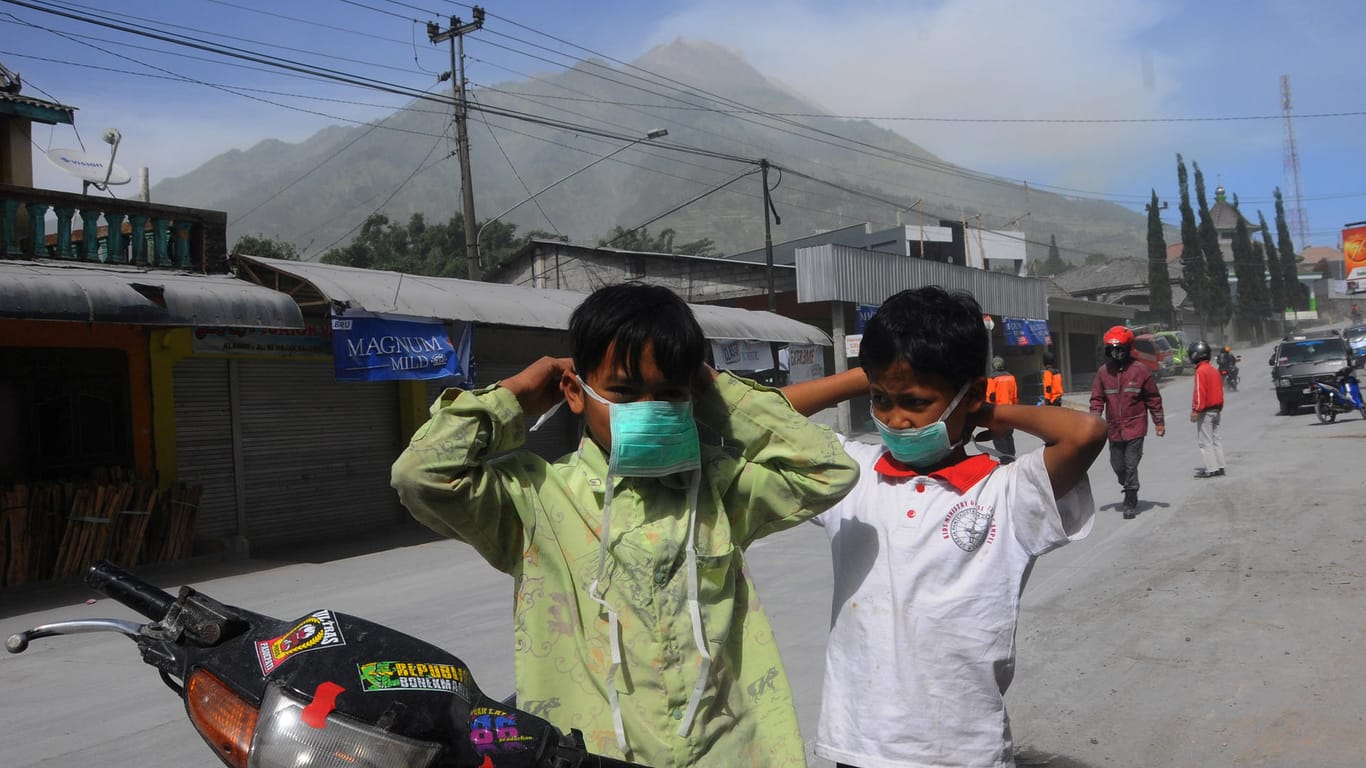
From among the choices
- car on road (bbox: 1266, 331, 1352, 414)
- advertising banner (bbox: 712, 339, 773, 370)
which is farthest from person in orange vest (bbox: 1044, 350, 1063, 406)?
car on road (bbox: 1266, 331, 1352, 414)

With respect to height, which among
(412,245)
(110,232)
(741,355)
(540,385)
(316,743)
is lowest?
(316,743)

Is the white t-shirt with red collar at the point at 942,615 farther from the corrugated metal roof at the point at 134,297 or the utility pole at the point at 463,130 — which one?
the utility pole at the point at 463,130

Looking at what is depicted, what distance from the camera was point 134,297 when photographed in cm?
923

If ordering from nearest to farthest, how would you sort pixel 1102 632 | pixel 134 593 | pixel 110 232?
pixel 134 593
pixel 1102 632
pixel 110 232

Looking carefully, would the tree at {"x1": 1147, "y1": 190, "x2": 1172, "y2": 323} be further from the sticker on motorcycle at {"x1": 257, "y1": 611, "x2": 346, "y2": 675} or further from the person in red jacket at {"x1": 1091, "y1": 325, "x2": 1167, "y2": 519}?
the sticker on motorcycle at {"x1": 257, "y1": 611, "x2": 346, "y2": 675}

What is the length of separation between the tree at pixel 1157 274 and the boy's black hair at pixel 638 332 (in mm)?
66487

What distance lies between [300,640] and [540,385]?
2.49ft

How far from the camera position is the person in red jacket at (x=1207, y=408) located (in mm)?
12055

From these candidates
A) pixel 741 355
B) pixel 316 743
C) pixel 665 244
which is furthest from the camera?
pixel 665 244

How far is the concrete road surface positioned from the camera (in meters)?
4.40

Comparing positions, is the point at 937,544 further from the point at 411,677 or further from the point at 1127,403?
the point at 1127,403

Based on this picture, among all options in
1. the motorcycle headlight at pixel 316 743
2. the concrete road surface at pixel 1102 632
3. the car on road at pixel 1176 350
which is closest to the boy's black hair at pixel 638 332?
the motorcycle headlight at pixel 316 743

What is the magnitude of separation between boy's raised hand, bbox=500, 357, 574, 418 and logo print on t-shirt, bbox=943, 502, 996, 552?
90 cm

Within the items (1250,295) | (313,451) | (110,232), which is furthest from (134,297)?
(1250,295)
